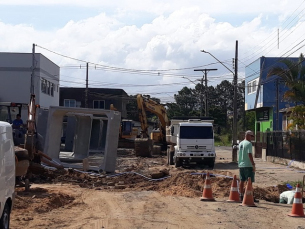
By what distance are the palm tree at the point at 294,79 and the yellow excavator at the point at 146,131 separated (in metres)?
9.67

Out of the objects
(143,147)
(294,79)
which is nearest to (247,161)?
(294,79)

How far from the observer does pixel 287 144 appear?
3197cm

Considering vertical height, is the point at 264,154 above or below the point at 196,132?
below

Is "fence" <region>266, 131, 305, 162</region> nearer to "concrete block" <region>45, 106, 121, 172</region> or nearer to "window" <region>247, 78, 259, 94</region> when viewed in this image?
"concrete block" <region>45, 106, 121, 172</region>

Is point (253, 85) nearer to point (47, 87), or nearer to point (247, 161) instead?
point (47, 87)

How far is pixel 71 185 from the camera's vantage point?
58.7ft

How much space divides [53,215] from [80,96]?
2570 inches

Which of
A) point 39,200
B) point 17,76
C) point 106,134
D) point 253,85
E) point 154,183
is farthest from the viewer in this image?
point 253,85

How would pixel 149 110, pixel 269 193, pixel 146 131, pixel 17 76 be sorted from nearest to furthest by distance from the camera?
1. pixel 269 193
2. pixel 149 110
3. pixel 146 131
4. pixel 17 76

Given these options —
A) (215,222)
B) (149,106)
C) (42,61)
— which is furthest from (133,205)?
(42,61)

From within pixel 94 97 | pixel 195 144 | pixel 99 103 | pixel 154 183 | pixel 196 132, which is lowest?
pixel 154 183

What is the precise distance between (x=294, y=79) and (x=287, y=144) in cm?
463

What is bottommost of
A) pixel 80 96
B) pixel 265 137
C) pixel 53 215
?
pixel 53 215

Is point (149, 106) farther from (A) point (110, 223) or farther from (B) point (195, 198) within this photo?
(A) point (110, 223)
